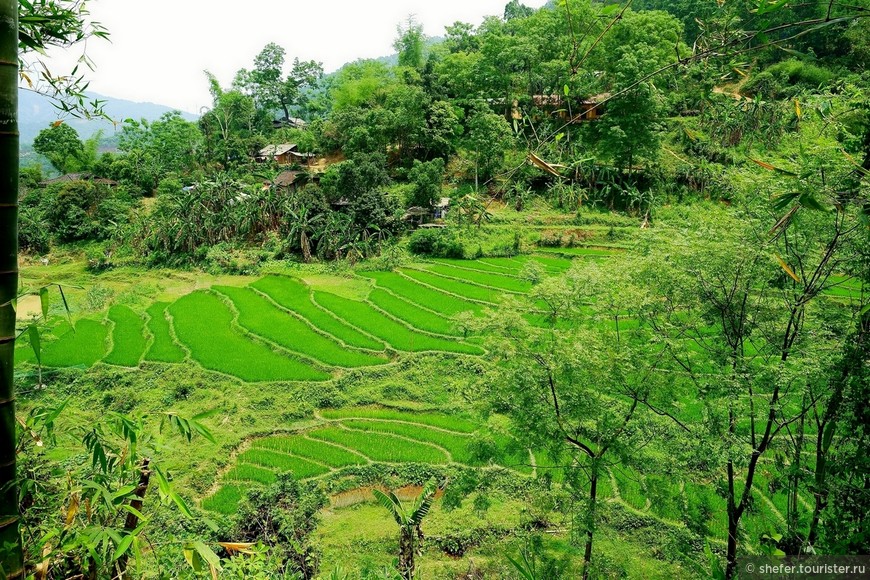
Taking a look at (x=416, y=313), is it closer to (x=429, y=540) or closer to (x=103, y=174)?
(x=429, y=540)

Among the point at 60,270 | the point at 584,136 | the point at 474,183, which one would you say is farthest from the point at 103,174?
the point at 584,136

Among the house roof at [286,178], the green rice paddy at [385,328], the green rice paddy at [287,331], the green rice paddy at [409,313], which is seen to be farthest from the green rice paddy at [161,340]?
the house roof at [286,178]

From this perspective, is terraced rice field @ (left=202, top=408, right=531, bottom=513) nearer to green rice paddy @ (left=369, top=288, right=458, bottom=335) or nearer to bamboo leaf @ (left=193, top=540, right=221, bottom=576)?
green rice paddy @ (left=369, top=288, right=458, bottom=335)

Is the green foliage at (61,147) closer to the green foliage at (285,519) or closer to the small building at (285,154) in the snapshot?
the small building at (285,154)

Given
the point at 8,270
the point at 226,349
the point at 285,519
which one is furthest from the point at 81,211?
the point at 8,270

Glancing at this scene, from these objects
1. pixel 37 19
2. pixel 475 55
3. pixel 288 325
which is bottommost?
pixel 288 325

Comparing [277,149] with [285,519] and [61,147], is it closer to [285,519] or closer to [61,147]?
[61,147]

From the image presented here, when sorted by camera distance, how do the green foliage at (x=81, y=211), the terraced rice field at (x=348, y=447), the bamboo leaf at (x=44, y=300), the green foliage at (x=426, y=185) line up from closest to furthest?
the bamboo leaf at (x=44, y=300), the terraced rice field at (x=348, y=447), the green foliage at (x=426, y=185), the green foliage at (x=81, y=211)
